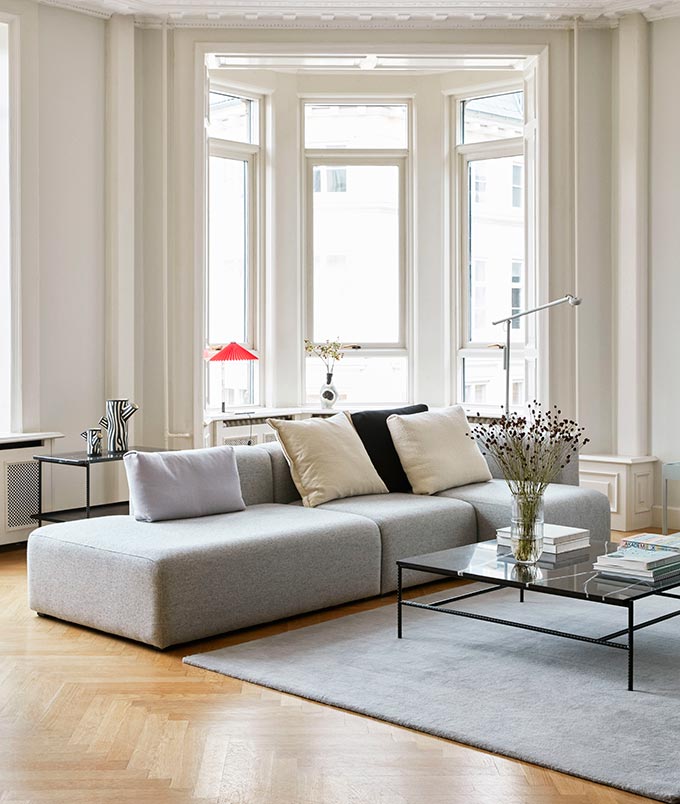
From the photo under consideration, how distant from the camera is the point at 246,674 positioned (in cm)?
380

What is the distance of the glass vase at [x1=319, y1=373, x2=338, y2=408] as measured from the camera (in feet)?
25.5

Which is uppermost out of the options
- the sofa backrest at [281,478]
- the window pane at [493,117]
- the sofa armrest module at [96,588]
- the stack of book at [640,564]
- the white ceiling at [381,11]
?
the white ceiling at [381,11]

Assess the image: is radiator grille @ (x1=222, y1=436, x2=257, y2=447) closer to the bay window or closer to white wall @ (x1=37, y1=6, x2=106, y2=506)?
white wall @ (x1=37, y1=6, x2=106, y2=506)

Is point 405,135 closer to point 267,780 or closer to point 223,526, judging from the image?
point 223,526

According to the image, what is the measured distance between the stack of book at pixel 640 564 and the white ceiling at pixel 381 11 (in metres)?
4.06

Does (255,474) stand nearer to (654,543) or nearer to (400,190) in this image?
(654,543)

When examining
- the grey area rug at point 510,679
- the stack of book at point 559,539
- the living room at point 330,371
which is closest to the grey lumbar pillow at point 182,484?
the living room at point 330,371

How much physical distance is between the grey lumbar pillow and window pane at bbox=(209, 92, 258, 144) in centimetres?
348

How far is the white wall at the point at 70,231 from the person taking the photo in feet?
21.2

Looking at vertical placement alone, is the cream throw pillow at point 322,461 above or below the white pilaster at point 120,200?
below

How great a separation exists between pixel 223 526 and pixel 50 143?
3.10m

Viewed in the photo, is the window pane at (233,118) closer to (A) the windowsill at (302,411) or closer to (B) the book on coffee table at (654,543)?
(A) the windowsill at (302,411)

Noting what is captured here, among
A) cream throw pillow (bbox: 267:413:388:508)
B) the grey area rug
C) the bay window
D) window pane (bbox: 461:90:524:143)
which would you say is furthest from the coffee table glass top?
window pane (bbox: 461:90:524:143)

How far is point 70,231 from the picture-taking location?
6605 millimetres
